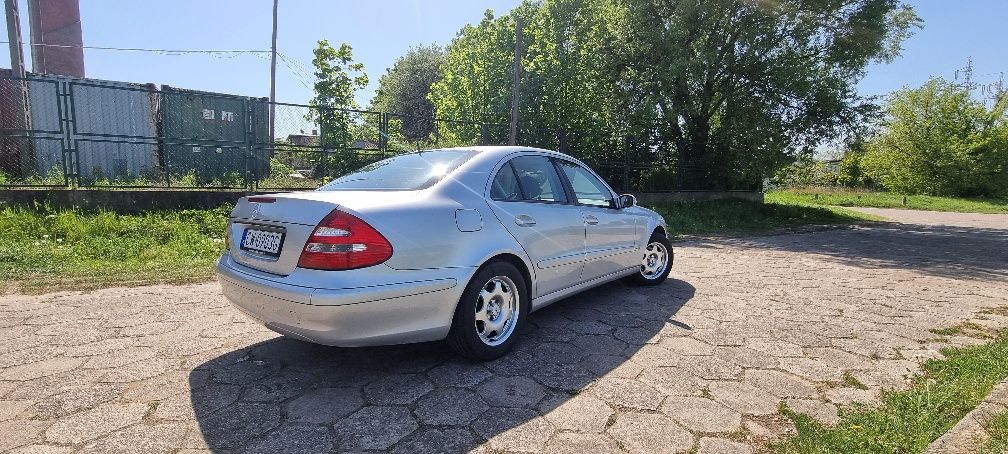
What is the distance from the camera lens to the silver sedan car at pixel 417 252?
8.14 ft

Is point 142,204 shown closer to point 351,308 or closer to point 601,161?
point 351,308

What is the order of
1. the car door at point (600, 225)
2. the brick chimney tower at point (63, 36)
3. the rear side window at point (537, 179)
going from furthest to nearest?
the brick chimney tower at point (63, 36), the car door at point (600, 225), the rear side window at point (537, 179)

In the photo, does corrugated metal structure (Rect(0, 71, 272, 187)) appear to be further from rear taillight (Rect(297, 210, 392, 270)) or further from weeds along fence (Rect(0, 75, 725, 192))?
rear taillight (Rect(297, 210, 392, 270))

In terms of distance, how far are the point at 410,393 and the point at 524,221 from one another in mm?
1312

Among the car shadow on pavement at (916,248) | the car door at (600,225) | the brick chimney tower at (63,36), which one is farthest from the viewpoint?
the brick chimney tower at (63,36)

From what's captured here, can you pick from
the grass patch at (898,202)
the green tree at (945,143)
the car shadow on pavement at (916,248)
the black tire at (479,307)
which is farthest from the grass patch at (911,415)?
the green tree at (945,143)

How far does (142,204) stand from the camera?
26.9ft

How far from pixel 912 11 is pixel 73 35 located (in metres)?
29.3

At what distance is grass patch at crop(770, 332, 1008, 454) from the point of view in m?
2.17

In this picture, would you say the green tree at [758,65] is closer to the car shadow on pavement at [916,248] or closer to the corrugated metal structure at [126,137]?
the car shadow on pavement at [916,248]

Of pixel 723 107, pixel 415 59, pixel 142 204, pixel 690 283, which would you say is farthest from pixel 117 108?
pixel 415 59

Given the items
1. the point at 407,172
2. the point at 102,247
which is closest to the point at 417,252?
the point at 407,172

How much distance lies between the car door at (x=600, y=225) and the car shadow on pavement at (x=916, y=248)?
491 cm

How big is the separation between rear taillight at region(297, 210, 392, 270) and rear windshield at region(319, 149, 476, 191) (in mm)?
541
